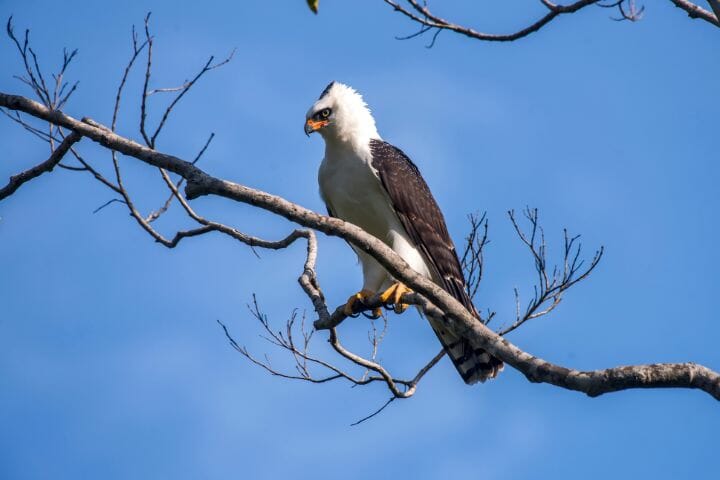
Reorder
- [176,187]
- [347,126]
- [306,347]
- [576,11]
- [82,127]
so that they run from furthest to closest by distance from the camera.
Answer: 1. [347,126]
2. [306,347]
3. [176,187]
4. [576,11]
5. [82,127]

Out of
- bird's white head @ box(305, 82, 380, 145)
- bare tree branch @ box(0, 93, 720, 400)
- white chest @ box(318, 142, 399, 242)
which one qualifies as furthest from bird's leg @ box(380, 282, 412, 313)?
bird's white head @ box(305, 82, 380, 145)

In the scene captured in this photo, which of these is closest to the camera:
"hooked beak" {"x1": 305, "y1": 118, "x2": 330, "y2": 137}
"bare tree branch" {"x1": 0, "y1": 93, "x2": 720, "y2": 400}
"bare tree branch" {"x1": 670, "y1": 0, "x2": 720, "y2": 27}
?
"bare tree branch" {"x1": 0, "y1": 93, "x2": 720, "y2": 400}

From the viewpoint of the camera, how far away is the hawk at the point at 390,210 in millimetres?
7258

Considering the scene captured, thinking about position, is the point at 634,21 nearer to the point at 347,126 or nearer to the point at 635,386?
the point at 347,126

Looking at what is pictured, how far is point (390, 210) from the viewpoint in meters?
7.36

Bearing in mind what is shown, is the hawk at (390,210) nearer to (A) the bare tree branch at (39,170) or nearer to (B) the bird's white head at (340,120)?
(B) the bird's white head at (340,120)

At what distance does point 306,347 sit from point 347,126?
197 centimetres

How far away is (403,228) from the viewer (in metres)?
7.34

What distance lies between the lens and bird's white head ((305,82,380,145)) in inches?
301

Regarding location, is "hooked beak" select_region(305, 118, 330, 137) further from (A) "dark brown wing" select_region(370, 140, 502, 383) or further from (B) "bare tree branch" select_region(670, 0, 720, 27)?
(B) "bare tree branch" select_region(670, 0, 720, 27)

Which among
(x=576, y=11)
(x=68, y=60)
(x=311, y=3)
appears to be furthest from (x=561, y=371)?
(x=68, y=60)

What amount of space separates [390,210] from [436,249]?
51 cm

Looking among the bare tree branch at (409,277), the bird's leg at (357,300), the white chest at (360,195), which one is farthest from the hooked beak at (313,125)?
the bare tree branch at (409,277)

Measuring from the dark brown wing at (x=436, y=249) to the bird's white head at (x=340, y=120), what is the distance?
0.30m
